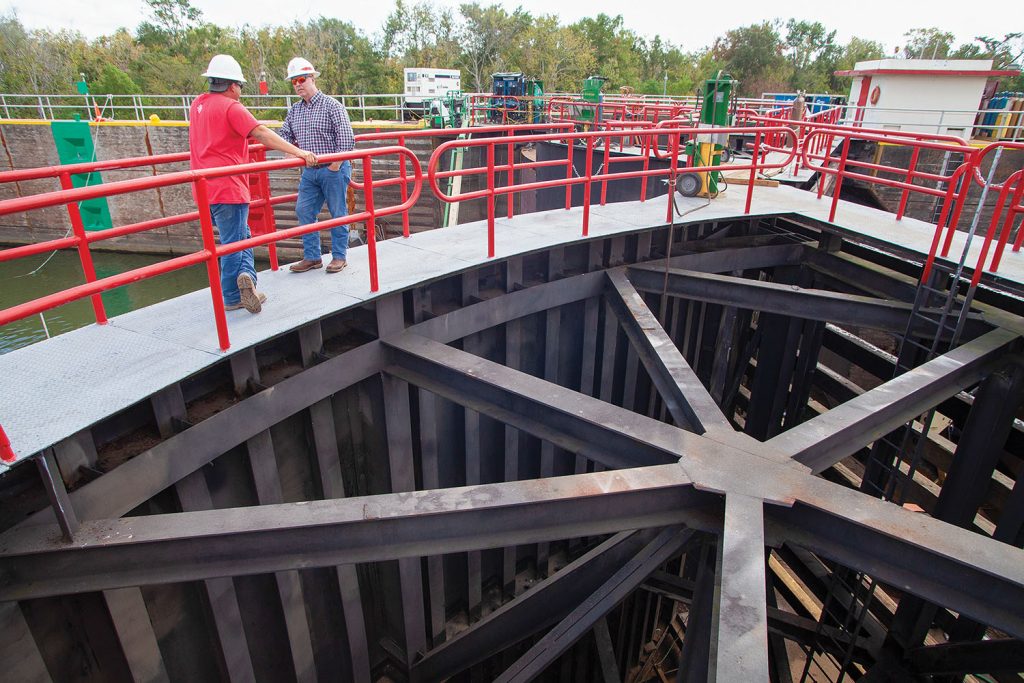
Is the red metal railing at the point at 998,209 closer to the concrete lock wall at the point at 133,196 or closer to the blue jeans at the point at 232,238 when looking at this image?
the blue jeans at the point at 232,238

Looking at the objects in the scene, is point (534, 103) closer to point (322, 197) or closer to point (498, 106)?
point (498, 106)

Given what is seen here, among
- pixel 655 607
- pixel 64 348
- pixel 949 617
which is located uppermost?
pixel 64 348

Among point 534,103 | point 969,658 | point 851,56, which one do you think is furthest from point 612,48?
point 969,658

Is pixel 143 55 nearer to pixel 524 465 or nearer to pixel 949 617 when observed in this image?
pixel 524 465

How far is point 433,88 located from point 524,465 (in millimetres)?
36054

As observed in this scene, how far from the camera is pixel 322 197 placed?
17.1 feet

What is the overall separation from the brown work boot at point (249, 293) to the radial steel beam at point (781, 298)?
3686 millimetres

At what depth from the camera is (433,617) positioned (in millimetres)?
5660

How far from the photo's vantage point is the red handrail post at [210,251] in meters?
3.24

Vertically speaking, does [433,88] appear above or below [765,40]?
below

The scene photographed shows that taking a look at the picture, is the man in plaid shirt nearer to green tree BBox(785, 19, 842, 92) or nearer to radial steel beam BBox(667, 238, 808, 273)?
radial steel beam BBox(667, 238, 808, 273)

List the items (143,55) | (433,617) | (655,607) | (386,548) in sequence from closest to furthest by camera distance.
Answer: (386,548), (433,617), (655,607), (143,55)

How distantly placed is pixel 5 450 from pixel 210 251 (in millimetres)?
1310

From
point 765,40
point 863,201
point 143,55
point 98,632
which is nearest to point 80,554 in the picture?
point 98,632
